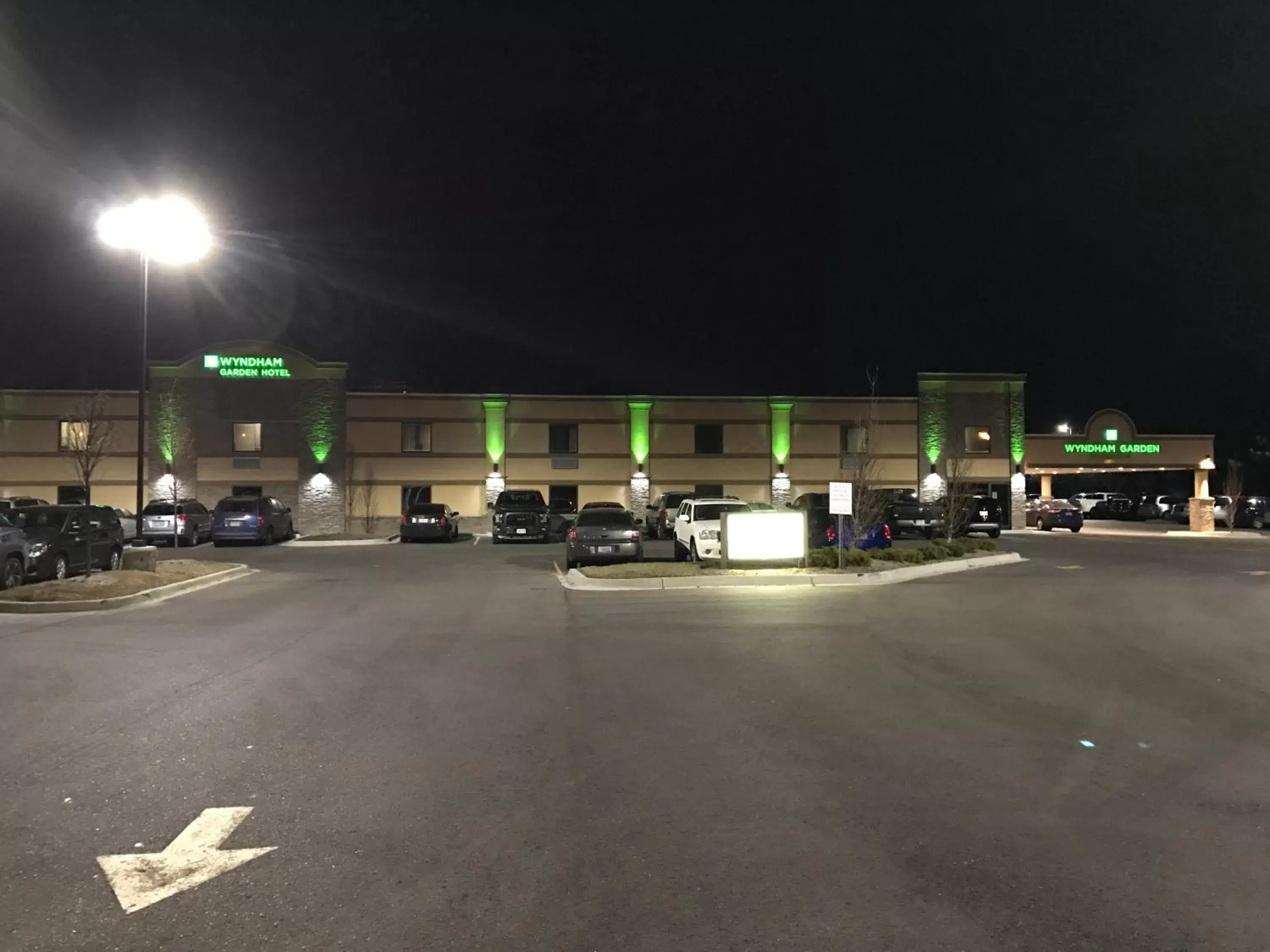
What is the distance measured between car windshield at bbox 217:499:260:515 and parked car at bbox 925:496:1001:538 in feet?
77.8

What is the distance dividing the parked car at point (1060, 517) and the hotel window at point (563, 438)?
21291 mm

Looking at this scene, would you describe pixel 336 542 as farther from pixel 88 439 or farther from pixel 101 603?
pixel 101 603

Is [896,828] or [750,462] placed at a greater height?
[750,462]

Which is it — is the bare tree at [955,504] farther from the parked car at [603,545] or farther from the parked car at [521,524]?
the parked car at [521,524]

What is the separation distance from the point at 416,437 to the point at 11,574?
2485 centimetres

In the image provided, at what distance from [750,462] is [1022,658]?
32.4 meters

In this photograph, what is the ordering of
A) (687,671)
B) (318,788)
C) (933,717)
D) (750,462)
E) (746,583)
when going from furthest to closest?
(750,462), (746,583), (687,671), (933,717), (318,788)

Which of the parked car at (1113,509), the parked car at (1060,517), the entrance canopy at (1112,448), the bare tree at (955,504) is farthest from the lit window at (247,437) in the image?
the parked car at (1113,509)

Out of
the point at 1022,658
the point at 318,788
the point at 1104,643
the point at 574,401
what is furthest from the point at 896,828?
the point at 574,401

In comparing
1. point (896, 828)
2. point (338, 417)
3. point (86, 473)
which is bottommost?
point (896, 828)

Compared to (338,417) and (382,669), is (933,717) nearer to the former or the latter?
(382,669)

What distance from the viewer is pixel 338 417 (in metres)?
39.7

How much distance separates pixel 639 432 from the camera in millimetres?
41500

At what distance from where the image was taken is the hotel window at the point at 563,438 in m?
41.5
